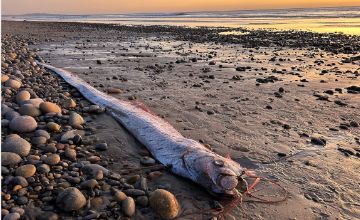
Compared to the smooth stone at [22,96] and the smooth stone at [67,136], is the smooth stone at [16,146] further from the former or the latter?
the smooth stone at [22,96]

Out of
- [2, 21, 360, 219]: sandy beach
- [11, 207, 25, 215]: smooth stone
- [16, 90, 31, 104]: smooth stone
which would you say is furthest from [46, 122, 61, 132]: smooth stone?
[11, 207, 25, 215]: smooth stone

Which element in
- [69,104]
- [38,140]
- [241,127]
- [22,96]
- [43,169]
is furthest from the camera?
[69,104]

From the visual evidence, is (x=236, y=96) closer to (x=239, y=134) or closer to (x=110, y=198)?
(x=239, y=134)

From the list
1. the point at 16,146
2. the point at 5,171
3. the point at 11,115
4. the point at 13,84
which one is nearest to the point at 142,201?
the point at 5,171

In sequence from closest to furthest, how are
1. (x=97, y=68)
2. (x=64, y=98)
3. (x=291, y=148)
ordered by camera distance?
(x=291, y=148)
(x=64, y=98)
(x=97, y=68)

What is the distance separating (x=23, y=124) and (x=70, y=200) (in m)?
2.35

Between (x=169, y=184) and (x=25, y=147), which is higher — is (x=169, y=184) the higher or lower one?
the lower one

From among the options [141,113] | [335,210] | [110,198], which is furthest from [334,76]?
[110,198]

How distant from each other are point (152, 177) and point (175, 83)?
6261 mm

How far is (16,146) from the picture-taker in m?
4.91

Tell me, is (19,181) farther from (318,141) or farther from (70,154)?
(318,141)

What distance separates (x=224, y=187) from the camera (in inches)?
166

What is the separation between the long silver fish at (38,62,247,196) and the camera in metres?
4.30

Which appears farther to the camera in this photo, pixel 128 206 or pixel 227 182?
pixel 227 182
